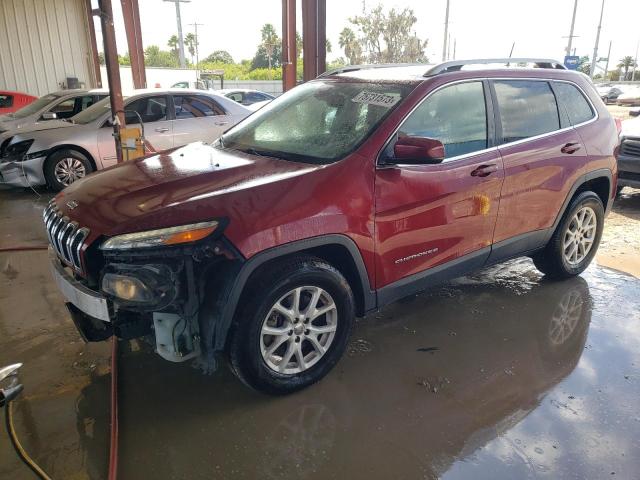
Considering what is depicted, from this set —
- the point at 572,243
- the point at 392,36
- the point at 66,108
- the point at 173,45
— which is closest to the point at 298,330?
the point at 572,243

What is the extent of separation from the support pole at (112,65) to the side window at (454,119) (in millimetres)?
3403

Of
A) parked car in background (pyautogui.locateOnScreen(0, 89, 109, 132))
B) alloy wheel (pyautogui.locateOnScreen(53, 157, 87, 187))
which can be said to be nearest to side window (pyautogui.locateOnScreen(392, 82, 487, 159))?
alloy wheel (pyautogui.locateOnScreen(53, 157, 87, 187))

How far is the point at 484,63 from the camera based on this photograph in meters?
3.51

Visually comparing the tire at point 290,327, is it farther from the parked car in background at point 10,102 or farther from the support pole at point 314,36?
the parked car in background at point 10,102

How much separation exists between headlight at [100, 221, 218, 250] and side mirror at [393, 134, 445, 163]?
116 cm

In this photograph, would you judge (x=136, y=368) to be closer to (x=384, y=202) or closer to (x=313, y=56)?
(x=384, y=202)

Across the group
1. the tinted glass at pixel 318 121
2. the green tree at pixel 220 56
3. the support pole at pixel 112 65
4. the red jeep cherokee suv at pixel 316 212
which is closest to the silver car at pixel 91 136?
the support pole at pixel 112 65

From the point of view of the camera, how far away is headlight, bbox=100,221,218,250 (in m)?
2.24

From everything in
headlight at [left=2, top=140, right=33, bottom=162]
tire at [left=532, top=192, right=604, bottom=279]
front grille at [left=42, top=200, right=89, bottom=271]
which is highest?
front grille at [left=42, top=200, right=89, bottom=271]

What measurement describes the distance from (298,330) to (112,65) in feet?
13.0

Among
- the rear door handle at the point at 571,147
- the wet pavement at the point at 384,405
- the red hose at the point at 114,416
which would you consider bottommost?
the wet pavement at the point at 384,405

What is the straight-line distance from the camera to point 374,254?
2.79 metres

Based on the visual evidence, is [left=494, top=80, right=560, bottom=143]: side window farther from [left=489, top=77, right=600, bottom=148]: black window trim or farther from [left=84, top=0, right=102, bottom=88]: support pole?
[left=84, top=0, right=102, bottom=88]: support pole

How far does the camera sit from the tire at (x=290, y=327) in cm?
245
